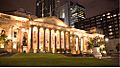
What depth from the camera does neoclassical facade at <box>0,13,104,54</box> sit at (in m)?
71.9

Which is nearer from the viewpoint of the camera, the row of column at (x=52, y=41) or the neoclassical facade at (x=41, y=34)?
the neoclassical facade at (x=41, y=34)

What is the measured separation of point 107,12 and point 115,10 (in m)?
7.11

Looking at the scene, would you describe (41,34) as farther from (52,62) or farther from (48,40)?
(52,62)

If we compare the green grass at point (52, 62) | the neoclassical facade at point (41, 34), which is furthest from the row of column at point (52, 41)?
the green grass at point (52, 62)

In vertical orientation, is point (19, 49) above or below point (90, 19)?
below

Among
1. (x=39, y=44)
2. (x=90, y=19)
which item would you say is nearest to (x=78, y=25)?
(x=90, y=19)

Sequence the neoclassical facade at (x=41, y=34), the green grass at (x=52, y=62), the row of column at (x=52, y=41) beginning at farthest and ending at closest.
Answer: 1. the row of column at (x=52, y=41)
2. the neoclassical facade at (x=41, y=34)
3. the green grass at (x=52, y=62)

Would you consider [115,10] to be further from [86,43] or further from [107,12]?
[86,43]

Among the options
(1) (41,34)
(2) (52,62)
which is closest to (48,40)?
(1) (41,34)

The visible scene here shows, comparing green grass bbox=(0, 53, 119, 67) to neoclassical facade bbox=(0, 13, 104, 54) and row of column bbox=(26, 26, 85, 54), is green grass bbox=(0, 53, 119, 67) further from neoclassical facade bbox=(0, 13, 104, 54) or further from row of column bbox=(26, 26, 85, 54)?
row of column bbox=(26, 26, 85, 54)

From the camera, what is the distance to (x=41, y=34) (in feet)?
266

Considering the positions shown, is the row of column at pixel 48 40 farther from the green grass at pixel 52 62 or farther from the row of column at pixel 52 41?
the green grass at pixel 52 62

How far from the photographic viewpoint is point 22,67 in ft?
56.0

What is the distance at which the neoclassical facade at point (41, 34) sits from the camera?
71.9 metres
